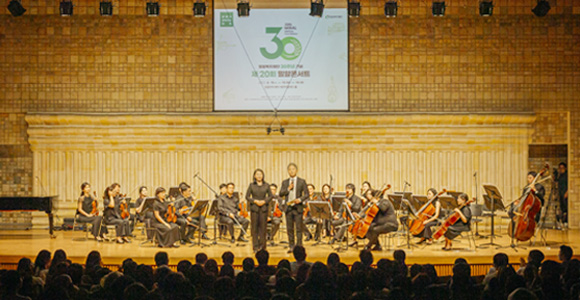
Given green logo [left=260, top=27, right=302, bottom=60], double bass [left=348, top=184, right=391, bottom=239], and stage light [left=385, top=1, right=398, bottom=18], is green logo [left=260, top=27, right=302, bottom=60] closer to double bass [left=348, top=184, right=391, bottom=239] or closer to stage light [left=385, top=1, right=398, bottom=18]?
stage light [left=385, top=1, right=398, bottom=18]

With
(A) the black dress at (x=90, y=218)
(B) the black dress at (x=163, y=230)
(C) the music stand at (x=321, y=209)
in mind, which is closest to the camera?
(C) the music stand at (x=321, y=209)

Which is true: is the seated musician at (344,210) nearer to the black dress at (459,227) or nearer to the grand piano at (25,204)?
the black dress at (459,227)

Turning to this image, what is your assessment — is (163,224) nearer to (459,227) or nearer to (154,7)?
(154,7)

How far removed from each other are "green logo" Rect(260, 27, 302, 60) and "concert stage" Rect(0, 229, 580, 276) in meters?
4.78

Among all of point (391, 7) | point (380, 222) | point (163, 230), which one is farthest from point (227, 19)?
point (380, 222)

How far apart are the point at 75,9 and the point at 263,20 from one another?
14.5 feet

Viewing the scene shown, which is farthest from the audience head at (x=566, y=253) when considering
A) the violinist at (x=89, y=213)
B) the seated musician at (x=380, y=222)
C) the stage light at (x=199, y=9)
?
the stage light at (x=199, y=9)

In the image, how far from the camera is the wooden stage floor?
9.70 metres

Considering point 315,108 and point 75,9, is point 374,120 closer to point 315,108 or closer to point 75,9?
point 315,108

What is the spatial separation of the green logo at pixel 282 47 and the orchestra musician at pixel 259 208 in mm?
4743

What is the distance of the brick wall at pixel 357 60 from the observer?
14891 millimetres

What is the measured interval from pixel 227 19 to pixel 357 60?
10.5 ft

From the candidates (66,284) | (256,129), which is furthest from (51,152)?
(66,284)

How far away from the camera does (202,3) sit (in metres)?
13.2
